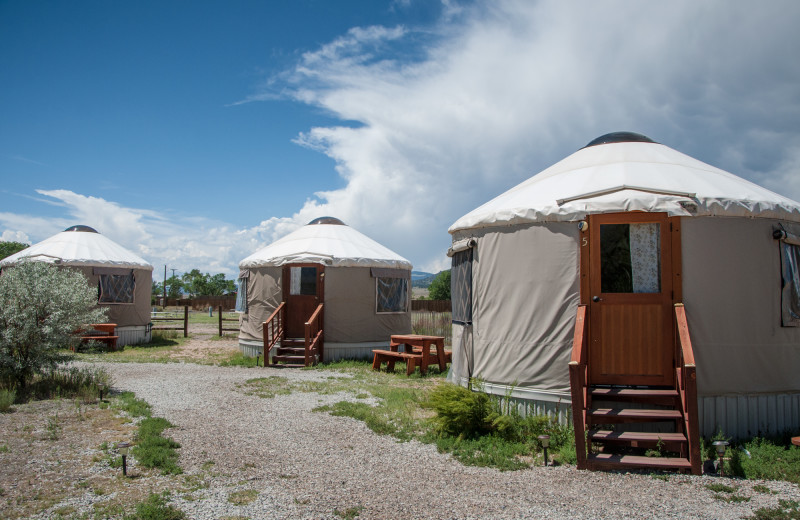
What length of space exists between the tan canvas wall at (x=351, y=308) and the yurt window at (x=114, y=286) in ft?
19.6

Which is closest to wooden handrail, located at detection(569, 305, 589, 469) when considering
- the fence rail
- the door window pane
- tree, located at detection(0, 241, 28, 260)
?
the door window pane

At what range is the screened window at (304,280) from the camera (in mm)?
11719

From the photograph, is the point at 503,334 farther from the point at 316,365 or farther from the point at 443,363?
the point at 316,365

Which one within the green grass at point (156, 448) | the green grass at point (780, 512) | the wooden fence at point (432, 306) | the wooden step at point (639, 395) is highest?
the wooden fence at point (432, 306)

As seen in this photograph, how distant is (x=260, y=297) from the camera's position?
1162cm

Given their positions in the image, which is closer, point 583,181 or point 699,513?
point 699,513

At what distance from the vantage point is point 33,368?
7.19 metres

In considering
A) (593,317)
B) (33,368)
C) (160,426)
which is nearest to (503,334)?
(593,317)

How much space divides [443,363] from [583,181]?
485 centimetres

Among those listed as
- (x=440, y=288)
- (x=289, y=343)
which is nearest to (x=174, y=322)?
(x=289, y=343)

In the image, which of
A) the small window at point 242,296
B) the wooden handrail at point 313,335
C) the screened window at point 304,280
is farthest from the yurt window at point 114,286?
the wooden handrail at point 313,335

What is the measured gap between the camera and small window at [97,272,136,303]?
13.5 metres

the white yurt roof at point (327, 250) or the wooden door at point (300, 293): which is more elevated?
the white yurt roof at point (327, 250)

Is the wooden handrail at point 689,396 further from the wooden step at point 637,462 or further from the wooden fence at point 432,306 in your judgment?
the wooden fence at point 432,306
